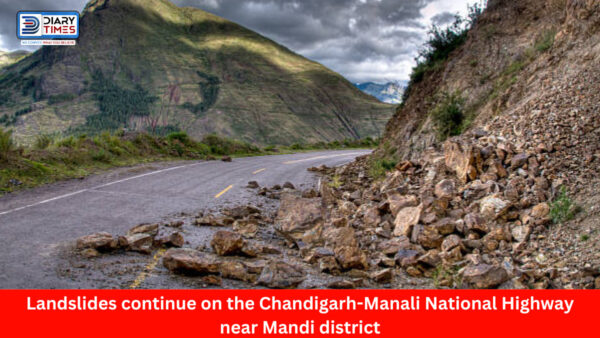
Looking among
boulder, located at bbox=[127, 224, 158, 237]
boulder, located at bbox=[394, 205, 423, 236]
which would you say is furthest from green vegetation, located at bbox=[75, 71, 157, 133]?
boulder, located at bbox=[394, 205, 423, 236]

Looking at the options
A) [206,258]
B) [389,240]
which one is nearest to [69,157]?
[206,258]

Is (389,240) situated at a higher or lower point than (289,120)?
lower

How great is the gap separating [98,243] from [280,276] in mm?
2851

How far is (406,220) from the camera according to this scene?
6.79 m

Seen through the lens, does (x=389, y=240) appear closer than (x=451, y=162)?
Yes

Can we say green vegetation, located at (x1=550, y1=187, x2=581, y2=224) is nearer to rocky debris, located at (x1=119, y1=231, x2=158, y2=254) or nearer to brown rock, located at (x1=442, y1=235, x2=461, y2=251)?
brown rock, located at (x1=442, y1=235, x2=461, y2=251)

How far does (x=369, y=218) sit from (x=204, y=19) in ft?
558

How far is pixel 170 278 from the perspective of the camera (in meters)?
4.85

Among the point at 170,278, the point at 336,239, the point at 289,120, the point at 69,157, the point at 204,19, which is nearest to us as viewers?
the point at 170,278

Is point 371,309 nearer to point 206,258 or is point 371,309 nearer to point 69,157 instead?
point 206,258

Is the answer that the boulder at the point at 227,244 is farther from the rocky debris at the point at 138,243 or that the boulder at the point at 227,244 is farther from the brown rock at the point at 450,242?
the brown rock at the point at 450,242

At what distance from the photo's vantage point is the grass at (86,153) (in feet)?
38.1

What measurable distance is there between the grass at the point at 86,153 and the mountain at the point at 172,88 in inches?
2242

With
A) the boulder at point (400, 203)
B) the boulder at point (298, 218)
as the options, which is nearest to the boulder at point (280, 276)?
the boulder at point (298, 218)
